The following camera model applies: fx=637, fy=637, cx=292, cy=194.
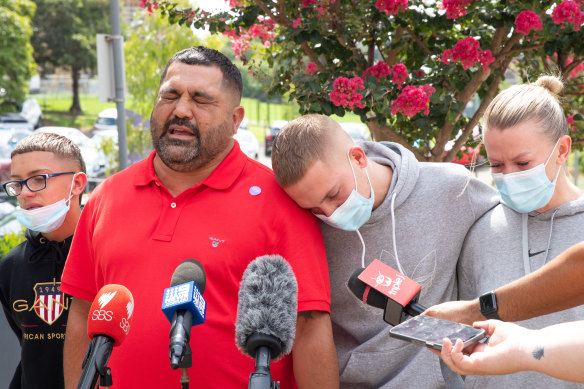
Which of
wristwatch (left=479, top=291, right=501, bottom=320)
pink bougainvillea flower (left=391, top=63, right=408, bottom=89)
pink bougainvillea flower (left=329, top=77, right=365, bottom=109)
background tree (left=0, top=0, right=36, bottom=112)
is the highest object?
background tree (left=0, top=0, right=36, bottom=112)

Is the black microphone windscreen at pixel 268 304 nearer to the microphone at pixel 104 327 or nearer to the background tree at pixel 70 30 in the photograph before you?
the microphone at pixel 104 327

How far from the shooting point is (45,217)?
10.4ft

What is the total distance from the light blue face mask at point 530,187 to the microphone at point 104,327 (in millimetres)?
1448

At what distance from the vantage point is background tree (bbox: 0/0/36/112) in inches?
987

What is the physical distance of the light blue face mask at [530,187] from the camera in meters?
2.36

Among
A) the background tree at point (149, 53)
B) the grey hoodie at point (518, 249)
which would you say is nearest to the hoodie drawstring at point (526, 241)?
the grey hoodie at point (518, 249)

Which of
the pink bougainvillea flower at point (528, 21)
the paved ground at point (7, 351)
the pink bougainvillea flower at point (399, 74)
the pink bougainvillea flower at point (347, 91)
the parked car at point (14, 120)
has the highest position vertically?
the pink bougainvillea flower at point (528, 21)

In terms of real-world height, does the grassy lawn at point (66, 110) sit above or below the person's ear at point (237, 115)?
below

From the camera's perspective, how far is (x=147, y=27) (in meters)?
10.3

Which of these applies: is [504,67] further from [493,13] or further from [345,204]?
[345,204]

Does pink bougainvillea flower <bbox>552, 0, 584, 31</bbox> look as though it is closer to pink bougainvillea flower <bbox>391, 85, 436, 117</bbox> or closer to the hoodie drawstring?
pink bougainvillea flower <bbox>391, 85, 436, 117</bbox>

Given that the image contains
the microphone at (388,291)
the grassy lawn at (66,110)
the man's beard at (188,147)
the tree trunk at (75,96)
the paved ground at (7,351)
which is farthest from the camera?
the tree trunk at (75,96)

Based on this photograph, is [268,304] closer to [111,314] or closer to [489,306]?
[111,314]

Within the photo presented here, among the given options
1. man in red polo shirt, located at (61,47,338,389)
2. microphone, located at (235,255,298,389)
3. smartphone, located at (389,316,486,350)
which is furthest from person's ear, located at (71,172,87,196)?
smartphone, located at (389,316,486,350)
